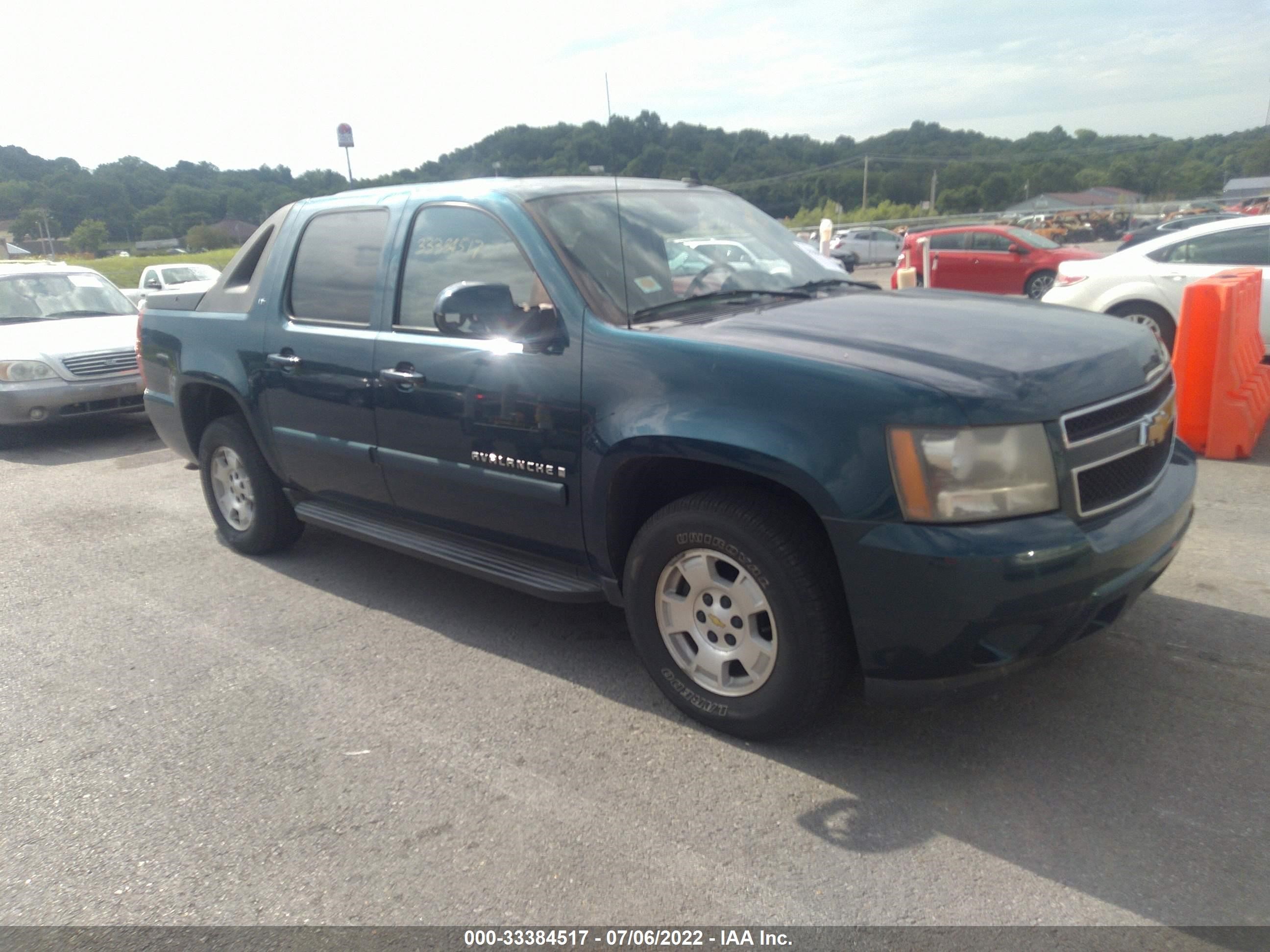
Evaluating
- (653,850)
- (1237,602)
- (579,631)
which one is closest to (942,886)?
(653,850)

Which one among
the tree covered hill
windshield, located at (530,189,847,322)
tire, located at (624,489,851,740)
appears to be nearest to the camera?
tire, located at (624,489,851,740)

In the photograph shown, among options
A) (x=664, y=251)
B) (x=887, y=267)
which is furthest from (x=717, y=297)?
(x=887, y=267)

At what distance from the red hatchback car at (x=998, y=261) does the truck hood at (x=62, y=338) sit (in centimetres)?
1407

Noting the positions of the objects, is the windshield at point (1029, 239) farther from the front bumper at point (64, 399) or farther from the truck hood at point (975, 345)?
the truck hood at point (975, 345)

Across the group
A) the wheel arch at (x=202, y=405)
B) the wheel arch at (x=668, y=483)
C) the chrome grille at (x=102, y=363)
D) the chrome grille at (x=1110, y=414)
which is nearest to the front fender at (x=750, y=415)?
the wheel arch at (x=668, y=483)

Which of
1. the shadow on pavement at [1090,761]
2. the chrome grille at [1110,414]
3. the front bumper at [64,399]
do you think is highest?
the chrome grille at [1110,414]

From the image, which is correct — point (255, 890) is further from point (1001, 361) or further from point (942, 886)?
point (1001, 361)

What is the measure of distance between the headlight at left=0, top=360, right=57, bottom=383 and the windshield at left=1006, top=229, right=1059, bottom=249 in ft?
56.4

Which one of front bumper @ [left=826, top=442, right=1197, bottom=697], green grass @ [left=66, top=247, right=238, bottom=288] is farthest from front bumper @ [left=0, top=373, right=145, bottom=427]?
green grass @ [left=66, top=247, right=238, bottom=288]

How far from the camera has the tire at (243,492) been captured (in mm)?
5160

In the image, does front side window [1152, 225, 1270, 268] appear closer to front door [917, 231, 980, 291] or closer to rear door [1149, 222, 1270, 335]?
rear door [1149, 222, 1270, 335]

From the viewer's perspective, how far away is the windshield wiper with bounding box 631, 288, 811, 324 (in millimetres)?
3516

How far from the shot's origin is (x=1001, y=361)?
2.90 meters

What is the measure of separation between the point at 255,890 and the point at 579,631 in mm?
1841
